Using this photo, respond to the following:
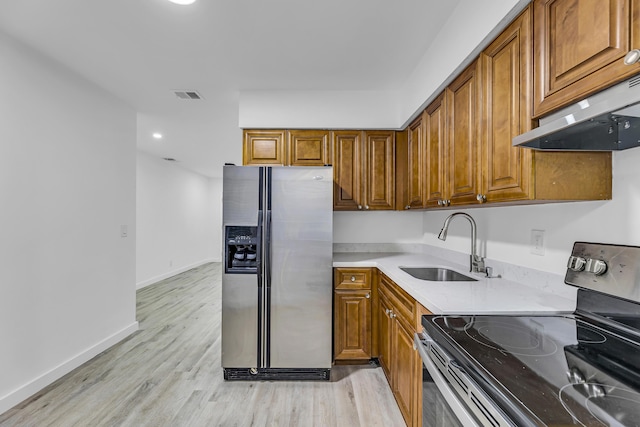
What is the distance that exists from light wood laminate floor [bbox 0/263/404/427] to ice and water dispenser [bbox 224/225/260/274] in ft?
2.90

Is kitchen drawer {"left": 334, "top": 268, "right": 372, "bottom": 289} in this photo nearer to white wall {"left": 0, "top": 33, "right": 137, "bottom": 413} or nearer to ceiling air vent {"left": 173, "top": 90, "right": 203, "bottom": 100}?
ceiling air vent {"left": 173, "top": 90, "right": 203, "bottom": 100}

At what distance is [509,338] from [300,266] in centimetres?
158

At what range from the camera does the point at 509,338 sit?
105cm

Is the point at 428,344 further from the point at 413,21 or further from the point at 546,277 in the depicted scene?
the point at 413,21

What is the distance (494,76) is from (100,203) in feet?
10.7

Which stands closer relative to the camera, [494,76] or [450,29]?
[494,76]

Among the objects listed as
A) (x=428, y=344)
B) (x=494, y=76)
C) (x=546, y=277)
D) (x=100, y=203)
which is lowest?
(x=428, y=344)

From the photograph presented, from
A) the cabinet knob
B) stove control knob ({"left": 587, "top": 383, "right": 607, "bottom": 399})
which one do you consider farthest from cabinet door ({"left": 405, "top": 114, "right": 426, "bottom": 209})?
stove control knob ({"left": 587, "top": 383, "right": 607, "bottom": 399})

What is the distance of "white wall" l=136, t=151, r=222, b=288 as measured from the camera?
219 inches

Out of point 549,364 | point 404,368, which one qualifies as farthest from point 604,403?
point 404,368

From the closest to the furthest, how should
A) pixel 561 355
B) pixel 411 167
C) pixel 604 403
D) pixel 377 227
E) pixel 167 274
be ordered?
pixel 604 403 → pixel 561 355 → pixel 411 167 → pixel 377 227 → pixel 167 274

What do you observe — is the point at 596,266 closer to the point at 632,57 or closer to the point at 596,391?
the point at 596,391

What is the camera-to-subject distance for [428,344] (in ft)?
3.77

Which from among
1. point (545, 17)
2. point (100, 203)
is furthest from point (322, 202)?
point (100, 203)
